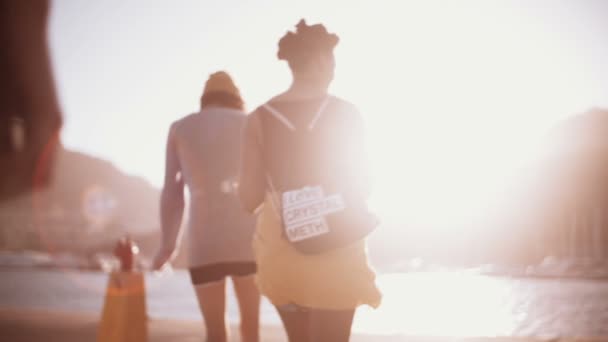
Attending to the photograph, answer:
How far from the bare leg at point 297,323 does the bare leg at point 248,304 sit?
86 cm

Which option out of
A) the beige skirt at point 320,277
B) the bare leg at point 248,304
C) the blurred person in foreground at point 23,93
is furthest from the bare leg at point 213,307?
the blurred person in foreground at point 23,93

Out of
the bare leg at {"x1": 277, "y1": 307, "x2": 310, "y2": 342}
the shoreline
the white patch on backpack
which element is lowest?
the shoreline

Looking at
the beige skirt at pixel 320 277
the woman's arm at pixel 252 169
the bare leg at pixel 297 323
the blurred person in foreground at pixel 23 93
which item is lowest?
the bare leg at pixel 297 323

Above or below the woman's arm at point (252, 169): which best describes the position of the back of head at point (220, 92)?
above

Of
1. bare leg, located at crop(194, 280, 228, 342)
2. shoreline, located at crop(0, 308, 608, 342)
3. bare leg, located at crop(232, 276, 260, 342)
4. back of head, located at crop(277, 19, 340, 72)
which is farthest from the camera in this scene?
shoreline, located at crop(0, 308, 608, 342)

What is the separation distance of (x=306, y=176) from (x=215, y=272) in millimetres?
1022

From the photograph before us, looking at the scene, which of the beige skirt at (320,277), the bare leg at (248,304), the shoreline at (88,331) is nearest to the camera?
the beige skirt at (320,277)

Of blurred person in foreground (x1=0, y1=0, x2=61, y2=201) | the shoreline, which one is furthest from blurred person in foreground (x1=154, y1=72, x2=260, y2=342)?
the shoreline

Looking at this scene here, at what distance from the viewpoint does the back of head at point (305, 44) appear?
201cm

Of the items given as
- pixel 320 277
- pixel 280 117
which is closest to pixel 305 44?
pixel 280 117

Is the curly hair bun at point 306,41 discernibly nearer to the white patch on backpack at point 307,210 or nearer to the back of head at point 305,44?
the back of head at point 305,44

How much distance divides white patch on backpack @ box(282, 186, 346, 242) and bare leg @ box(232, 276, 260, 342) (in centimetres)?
102

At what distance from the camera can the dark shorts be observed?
2.73 m

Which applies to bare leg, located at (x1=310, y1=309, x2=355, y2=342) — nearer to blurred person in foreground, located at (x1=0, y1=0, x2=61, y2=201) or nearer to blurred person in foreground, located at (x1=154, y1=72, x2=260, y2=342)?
blurred person in foreground, located at (x1=154, y1=72, x2=260, y2=342)
